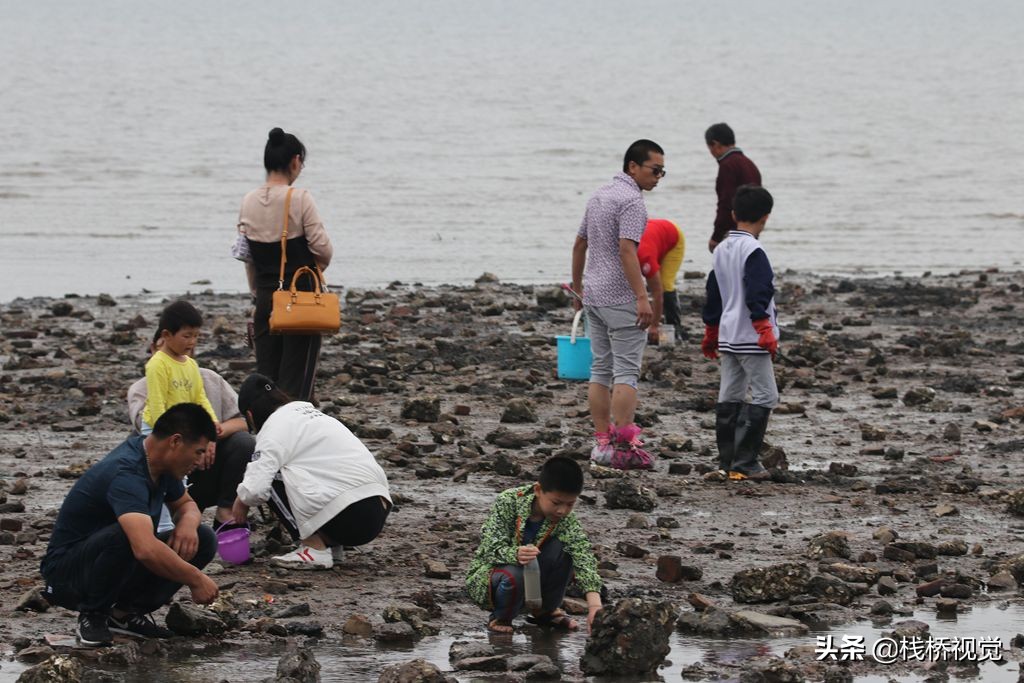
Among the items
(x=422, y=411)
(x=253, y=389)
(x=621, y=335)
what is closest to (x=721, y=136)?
(x=422, y=411)

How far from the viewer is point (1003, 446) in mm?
10047

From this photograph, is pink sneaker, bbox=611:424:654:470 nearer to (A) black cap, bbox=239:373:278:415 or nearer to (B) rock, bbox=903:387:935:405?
(A) black cap, bbox=239:373:278:415

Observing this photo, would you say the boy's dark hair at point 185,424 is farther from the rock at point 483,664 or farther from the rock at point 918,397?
the rock at point 918,397

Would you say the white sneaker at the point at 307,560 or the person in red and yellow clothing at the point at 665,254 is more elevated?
the person in red and yellow clothing at the point at 665,254

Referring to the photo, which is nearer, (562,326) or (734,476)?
(734,476)

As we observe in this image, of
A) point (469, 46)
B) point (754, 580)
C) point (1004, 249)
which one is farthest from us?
point (469, 46)

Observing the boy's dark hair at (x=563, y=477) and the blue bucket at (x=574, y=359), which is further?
the blue bucket at (x=574, y=359)

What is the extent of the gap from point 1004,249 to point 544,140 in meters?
20.9

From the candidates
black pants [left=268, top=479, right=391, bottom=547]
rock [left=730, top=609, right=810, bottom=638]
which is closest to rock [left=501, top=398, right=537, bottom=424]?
black pants [left=268, top=479, right=391, bottom=547]

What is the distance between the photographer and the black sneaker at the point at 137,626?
19.9ft

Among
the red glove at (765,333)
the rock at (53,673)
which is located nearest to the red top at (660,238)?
the red glove at (765,333)

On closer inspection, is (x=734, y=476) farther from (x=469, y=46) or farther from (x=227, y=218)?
(x=469, y=46)

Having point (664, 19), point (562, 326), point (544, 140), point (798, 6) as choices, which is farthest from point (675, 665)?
point (798, 6)

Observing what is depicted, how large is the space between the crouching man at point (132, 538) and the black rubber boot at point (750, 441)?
3.82 m
